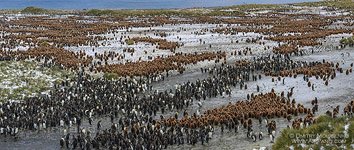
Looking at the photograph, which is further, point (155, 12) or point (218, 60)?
point (155, 12)

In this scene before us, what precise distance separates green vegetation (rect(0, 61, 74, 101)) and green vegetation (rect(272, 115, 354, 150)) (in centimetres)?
1851

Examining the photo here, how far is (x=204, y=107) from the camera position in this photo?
26422mm

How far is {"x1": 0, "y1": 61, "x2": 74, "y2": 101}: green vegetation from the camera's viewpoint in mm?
30141

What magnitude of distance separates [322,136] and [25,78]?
2370 centimetres

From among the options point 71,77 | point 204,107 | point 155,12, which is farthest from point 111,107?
point 155,12

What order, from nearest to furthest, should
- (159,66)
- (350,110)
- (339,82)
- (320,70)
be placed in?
(350,110)
(339,82)
(320,70)
(159,66)

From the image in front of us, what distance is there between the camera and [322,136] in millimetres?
15945

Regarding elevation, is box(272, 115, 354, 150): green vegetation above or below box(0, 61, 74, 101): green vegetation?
above

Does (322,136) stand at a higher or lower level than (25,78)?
higher

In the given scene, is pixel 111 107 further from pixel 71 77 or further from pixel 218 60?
pixel 218 60

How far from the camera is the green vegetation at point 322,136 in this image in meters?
15.3

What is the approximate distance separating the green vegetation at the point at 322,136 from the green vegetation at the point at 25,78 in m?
18.5

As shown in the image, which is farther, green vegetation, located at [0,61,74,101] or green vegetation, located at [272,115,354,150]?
green vegetation, located at [0,61,74,101]

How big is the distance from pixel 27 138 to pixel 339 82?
1943cm
